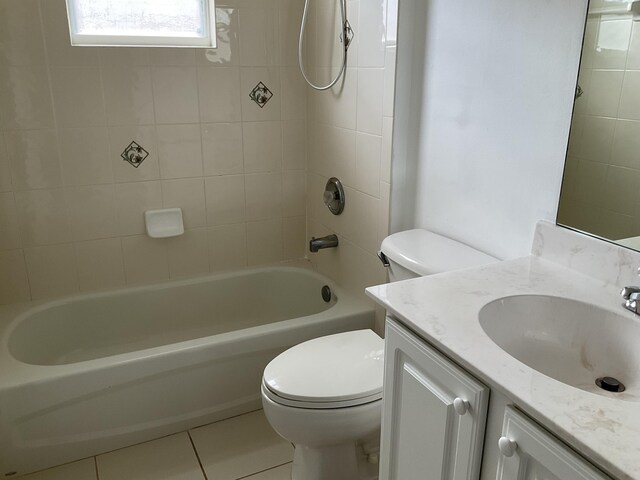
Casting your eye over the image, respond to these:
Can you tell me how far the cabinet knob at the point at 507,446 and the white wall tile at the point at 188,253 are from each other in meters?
2.01

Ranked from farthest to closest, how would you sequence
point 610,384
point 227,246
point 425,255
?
point 227,246
point 425,255
point 610,384

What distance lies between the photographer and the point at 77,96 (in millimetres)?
2291

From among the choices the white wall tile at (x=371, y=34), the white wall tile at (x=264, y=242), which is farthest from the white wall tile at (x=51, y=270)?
the white wall tile at (x=371, y=34)

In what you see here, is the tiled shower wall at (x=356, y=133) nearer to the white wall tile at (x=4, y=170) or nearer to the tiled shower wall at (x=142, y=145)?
the tiled shower wall at (x=142, y=145)

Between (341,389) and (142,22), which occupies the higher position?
(142,22)

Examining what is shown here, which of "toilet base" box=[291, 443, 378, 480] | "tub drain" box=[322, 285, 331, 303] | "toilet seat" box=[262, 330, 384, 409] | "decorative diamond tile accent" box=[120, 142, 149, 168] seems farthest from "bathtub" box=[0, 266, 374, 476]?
"decorative diamond tile accent" box=[120, 142, 149, 168]

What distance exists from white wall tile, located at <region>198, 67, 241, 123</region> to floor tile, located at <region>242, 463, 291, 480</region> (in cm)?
157

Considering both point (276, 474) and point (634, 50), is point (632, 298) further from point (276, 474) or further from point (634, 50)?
point (276, 474)

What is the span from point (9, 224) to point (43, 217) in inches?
5.3

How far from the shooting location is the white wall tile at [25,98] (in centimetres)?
218

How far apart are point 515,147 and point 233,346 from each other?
1.28 m

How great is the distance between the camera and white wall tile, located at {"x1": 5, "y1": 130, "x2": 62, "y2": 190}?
225 cm

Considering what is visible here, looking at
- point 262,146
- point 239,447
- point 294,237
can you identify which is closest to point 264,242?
point 294,237

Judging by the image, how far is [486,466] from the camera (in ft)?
3.43
